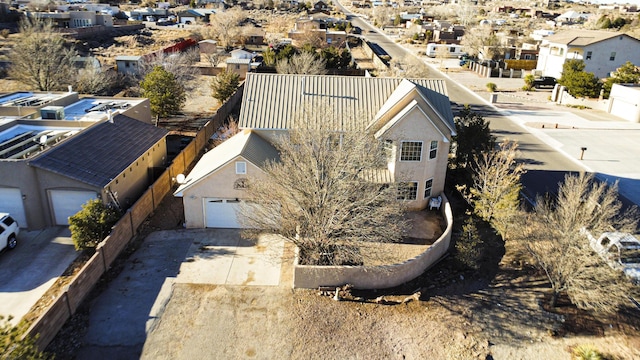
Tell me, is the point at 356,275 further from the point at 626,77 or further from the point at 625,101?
the point at 626,77

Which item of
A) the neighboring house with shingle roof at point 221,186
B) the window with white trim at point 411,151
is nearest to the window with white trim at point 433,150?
the window with white trim at point 411,151

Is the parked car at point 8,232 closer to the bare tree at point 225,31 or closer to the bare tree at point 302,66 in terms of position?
the bare tree at point 302,66

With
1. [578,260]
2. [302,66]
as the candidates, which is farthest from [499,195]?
[302,66]

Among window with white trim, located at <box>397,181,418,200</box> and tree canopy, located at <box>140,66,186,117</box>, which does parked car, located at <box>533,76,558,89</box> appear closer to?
window with white trim, located at <box>397,181,418,200</box>

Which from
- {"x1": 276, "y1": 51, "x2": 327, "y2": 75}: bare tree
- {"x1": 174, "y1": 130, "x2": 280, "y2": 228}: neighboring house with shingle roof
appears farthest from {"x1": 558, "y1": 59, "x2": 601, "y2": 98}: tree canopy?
{"x1": 174, "y1": 130, "x2": 280, "y2": 228}: neighboring house with shingle roof

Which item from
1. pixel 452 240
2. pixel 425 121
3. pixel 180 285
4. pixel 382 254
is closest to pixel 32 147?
pixel 180 285
